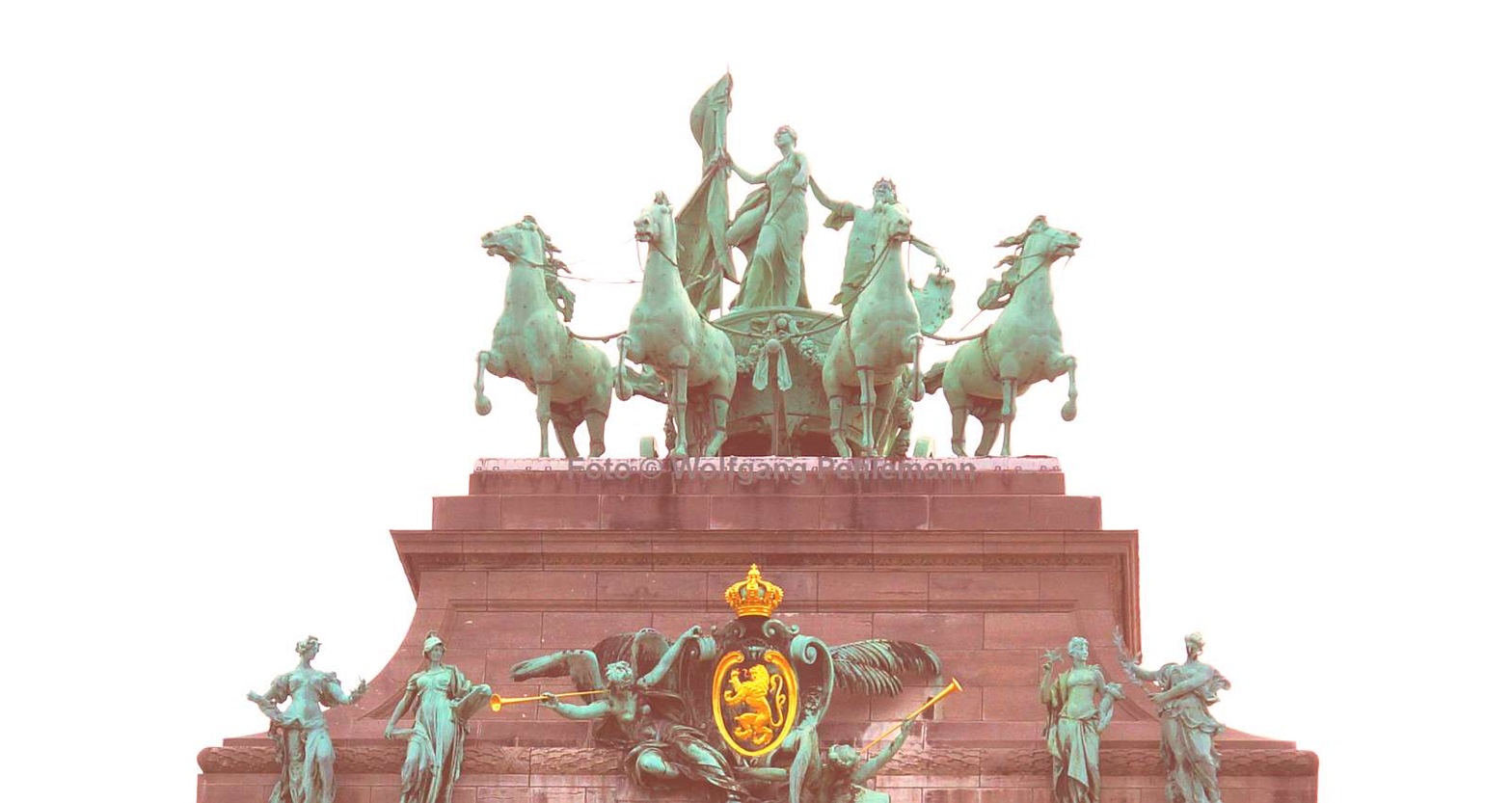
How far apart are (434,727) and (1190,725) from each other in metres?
7.27

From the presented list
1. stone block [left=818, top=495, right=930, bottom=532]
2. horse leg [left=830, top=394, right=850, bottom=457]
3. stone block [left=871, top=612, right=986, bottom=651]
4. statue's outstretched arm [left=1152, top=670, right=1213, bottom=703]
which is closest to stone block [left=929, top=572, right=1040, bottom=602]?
stone block [left=871, top=612, right=986, bottom=651]

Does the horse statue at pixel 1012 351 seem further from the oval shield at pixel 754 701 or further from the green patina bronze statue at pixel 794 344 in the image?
the oval shield at pixel 754 701

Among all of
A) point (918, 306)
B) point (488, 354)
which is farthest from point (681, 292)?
point (918, 306)

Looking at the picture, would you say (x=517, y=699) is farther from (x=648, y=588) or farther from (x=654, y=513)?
(x=654, y=513)

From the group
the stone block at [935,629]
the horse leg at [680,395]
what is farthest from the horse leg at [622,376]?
the stone block at [935,629]

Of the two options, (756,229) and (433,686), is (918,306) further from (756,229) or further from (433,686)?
(433,686)

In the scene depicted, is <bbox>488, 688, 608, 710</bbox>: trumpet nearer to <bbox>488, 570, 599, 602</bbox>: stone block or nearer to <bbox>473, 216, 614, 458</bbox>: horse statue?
<bbox>488, 570, 599, 602</bbox>: stone block

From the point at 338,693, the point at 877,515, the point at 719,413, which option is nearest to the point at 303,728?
the point at 338,693

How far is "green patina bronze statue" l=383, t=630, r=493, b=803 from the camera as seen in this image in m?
40.9

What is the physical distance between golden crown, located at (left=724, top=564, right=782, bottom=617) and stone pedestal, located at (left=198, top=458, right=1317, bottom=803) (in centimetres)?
127

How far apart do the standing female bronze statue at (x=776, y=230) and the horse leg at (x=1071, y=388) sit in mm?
5993

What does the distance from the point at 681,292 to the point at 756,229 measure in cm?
499

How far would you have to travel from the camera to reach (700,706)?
1626 inches

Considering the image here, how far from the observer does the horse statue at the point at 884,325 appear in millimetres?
45438
